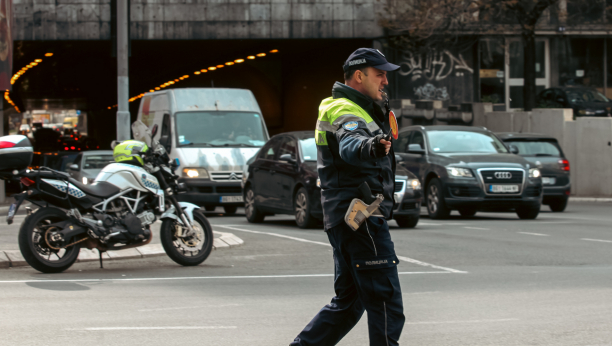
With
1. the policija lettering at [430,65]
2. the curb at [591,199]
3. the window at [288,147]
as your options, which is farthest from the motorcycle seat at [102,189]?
the policija lettering at [430,65]

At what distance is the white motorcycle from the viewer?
921cm

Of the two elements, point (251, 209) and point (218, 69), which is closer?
point (251, 209)

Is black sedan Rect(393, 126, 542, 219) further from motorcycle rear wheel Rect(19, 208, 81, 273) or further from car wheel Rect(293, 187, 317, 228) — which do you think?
motorcycle rear wheel Rect(19, 208, 81, 273)

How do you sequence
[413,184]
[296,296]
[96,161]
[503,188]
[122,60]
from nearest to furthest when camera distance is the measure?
[296,296]
[413,184]
[122,60]
[503,188]
[96,161]

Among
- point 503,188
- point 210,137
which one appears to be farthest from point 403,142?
point 210,137

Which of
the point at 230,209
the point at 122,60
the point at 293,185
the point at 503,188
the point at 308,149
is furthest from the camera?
the point at 230,209

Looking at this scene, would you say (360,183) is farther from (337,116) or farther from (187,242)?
(187,242)

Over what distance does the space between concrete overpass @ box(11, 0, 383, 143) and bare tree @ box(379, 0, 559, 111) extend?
1.02 metres

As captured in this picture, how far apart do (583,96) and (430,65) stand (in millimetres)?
5584

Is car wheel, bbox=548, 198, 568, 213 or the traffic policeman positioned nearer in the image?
the traffic policeman

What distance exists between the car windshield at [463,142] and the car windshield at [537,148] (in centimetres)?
200

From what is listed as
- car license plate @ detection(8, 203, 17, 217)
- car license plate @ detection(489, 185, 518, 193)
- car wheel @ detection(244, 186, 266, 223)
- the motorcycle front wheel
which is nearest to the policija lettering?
car license plate @ detection(489, 185, 518, 193)

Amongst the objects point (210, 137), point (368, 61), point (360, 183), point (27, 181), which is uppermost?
point (368, 61)

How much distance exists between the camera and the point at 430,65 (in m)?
32.8
